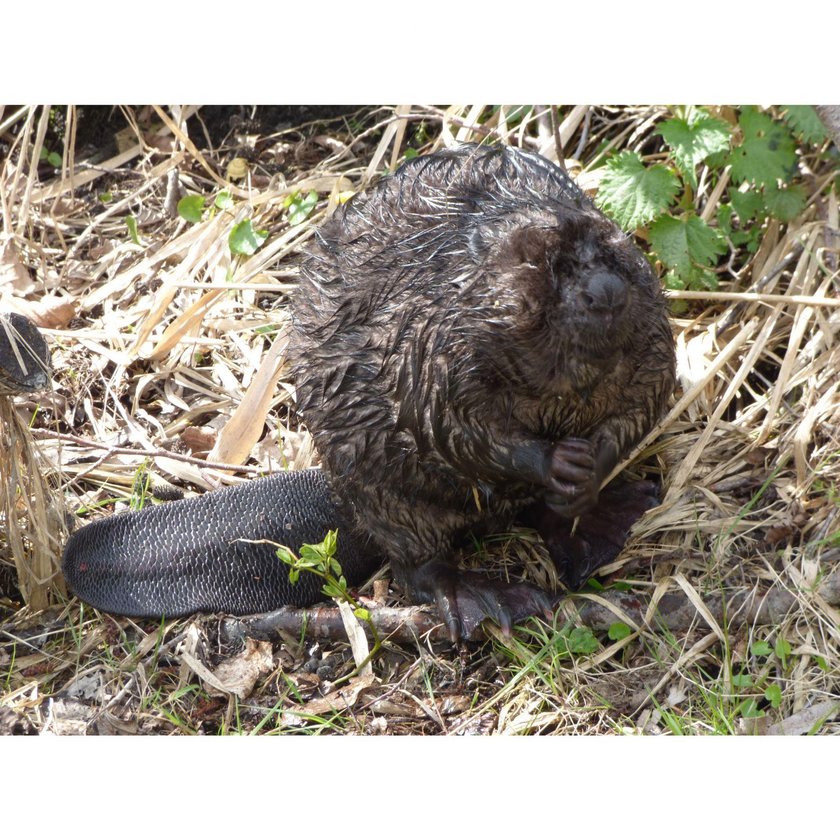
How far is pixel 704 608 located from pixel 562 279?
0.92m

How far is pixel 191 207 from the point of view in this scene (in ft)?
13.1

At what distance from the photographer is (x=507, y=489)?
2.78 metres

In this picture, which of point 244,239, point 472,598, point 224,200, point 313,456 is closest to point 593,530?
point 472,598

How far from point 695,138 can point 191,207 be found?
1790mm

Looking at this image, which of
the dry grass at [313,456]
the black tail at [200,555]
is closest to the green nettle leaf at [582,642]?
the dry grass at [313,456]

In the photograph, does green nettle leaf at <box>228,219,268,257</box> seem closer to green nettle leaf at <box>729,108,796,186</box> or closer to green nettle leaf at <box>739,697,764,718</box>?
green nettle leaf at <box>729,108,796,186</box>

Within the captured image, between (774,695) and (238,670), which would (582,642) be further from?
(238,670)

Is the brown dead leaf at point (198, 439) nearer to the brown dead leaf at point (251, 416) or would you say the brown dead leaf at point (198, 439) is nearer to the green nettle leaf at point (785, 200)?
the brown dead leaf at point (251, 416)

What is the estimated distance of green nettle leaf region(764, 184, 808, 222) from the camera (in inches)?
129

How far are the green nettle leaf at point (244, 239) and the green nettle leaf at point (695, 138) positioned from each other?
1440 millimetres

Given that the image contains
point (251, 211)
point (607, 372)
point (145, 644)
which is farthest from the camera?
point (251, 211)

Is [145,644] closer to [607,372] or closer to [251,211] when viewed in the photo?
[607,372]

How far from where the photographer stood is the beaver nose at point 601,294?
90.6 inches

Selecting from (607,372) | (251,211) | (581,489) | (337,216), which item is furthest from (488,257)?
(251,211)
